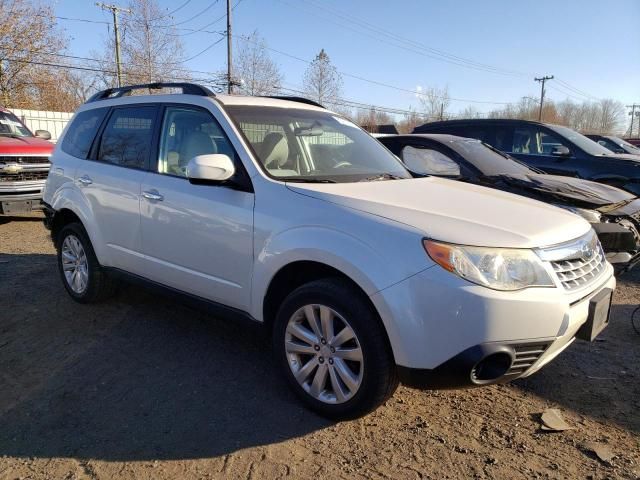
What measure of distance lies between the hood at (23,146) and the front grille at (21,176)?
36 cm

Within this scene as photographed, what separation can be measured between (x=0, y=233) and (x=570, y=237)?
27.7 ft

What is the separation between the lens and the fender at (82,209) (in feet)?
14.0

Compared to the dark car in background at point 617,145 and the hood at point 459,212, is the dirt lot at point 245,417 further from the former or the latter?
the dark car in background at point 617,145

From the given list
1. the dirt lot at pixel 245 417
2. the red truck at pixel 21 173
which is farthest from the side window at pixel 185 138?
the red truck at pixel 21 173

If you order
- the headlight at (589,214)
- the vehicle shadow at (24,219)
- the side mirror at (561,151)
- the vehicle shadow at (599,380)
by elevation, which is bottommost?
the vehicle shadow at (24,219)

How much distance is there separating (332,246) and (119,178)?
2.18 m

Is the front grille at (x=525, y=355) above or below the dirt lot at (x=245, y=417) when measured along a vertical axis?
above

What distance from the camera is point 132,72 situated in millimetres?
31922

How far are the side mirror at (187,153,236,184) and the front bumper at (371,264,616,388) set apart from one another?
48.5 inches

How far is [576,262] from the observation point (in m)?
2.71

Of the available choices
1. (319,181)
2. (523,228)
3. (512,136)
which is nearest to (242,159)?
(319,181)

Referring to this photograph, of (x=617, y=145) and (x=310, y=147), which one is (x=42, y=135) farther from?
(x=617, y=145)

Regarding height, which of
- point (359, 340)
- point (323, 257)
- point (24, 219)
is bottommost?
point (24, 219)

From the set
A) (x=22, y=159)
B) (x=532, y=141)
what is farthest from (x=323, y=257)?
(x=22, y=159)
